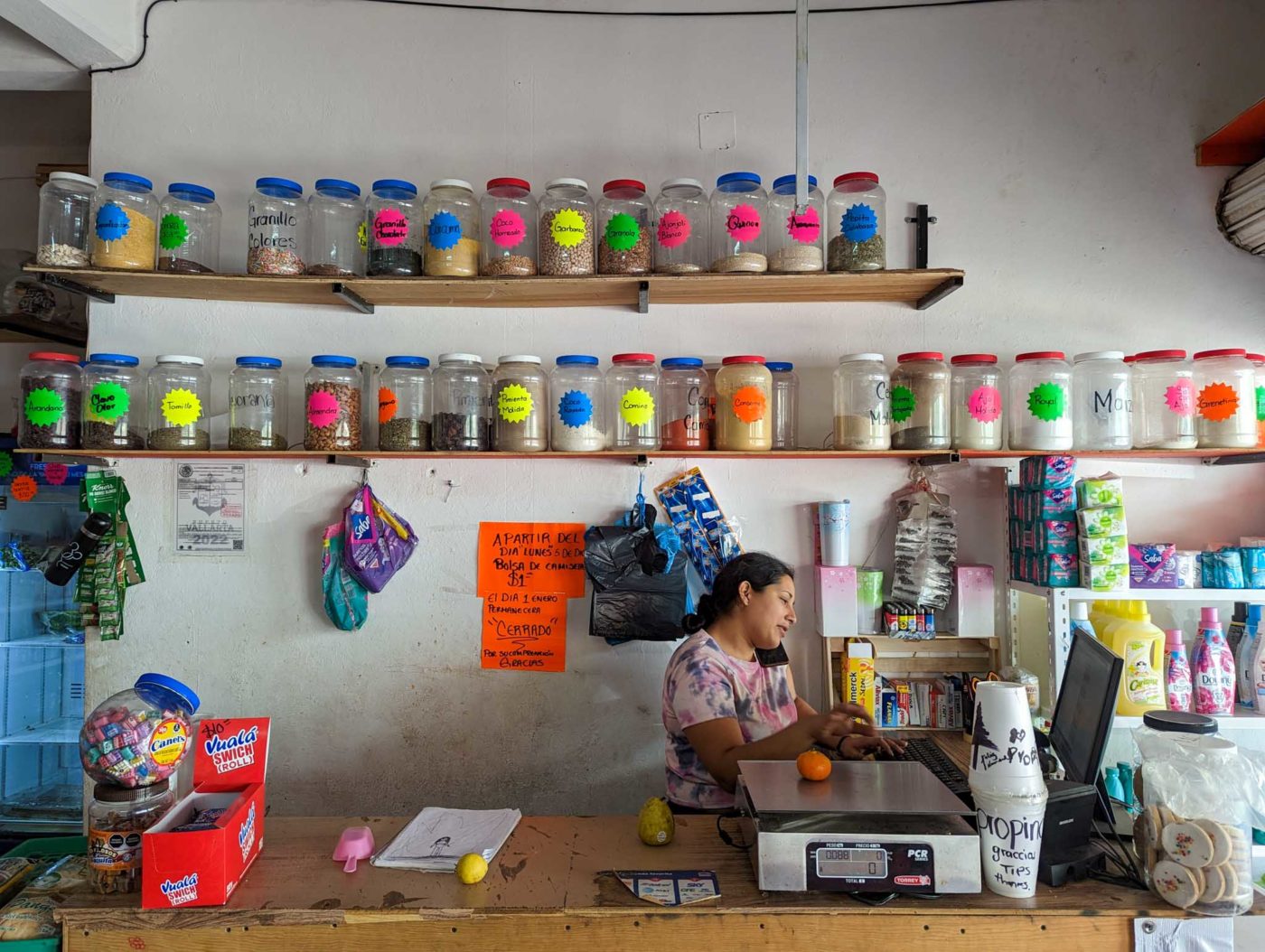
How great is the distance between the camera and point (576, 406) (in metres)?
2.26

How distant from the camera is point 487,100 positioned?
2.58m

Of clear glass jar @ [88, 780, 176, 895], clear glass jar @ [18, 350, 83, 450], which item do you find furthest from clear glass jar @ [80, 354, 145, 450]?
clear glass jar @ [88, 780, 176, 895]

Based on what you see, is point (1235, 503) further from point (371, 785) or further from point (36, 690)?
point (36, 690)

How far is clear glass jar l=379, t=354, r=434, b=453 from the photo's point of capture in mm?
2287

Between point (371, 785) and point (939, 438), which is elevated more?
point (939, 438)

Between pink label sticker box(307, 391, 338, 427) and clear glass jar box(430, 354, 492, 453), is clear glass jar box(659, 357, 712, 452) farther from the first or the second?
pink label sticker box(307, 391, 338, 427)

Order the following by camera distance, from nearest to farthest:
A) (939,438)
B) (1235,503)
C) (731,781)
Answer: (731,781)
(939,438)
(1235,503)

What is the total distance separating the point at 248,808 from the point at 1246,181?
10.1ft

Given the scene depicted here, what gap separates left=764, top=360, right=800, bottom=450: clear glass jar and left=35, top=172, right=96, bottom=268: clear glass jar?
2025 mm

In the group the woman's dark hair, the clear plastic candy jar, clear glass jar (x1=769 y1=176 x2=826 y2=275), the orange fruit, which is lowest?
the orange fruit

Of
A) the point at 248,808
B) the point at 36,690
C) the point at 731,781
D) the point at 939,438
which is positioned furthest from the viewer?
the point at 36,690

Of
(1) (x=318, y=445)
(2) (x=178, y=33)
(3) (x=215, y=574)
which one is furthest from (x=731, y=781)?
(2) (x=178, y=33)

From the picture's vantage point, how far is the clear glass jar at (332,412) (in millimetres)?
2279

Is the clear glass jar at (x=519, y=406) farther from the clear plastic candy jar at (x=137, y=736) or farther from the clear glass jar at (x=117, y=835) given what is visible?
the clear glass jar at (x=117, y=835)
